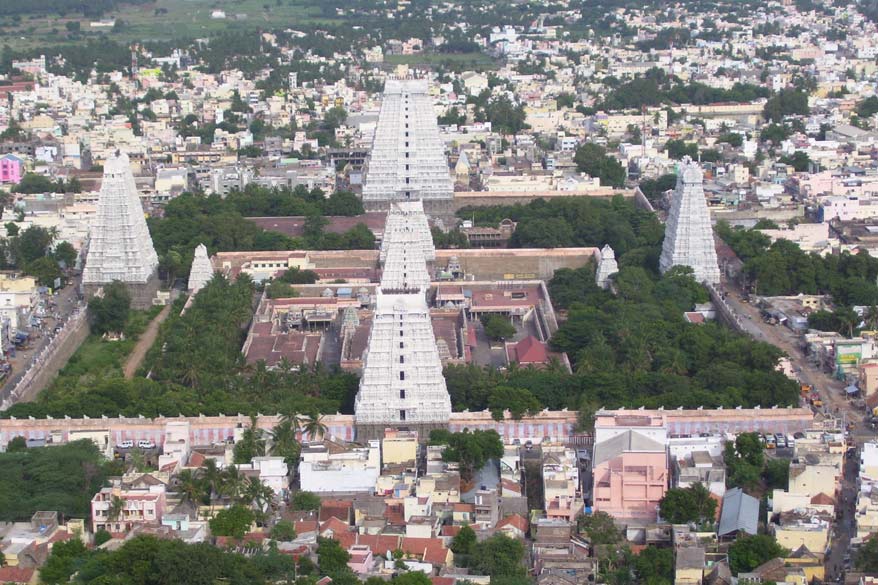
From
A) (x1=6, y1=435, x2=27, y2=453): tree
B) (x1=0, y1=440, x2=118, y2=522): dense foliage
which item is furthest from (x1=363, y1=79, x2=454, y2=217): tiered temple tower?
(x1=0, y1=440, x2=118, y2=522): dense foliage

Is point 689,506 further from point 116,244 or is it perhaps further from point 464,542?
point 116,244

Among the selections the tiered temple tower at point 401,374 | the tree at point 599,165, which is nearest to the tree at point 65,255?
the tiered temple tower at point 401,374

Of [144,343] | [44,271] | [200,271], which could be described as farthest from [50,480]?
[44,271]

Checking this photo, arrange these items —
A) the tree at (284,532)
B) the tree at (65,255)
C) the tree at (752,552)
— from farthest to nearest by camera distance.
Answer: the tree at (65,255), the tree at (284,532), the tree at (752,552)

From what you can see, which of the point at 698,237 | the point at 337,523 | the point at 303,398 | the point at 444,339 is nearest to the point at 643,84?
the point at 698,237

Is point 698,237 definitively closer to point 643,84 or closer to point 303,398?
point 303,398

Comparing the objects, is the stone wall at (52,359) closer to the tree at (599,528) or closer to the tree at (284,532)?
the tree at (284,532)
